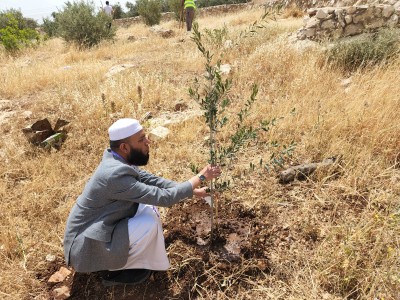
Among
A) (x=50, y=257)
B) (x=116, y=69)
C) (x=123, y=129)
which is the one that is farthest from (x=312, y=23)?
(x=50, y=257)

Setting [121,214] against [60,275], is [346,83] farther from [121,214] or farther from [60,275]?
[60,275]

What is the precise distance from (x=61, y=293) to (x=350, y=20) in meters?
6.33

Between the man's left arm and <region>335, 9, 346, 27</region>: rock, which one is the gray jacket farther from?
<region>335, 9, 346, 27</region>: rock

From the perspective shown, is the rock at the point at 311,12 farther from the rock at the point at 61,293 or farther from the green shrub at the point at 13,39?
the green shrub at the point at 13,39

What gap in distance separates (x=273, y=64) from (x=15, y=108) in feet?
14.4

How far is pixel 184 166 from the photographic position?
3299 millimetres

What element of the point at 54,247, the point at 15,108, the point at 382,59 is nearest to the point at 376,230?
the point at 54,247

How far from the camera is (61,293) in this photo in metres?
2.09

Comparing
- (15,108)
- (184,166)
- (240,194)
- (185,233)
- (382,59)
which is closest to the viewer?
(185,233)

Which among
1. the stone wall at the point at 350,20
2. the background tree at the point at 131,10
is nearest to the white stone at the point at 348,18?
the stone wall at the point at 350,20

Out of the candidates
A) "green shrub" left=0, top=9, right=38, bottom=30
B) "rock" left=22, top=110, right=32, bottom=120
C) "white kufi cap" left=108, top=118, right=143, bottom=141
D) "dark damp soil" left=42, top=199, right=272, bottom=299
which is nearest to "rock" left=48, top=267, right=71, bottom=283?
"dark damp soil" left=42, top=199, right=272, bottom=299

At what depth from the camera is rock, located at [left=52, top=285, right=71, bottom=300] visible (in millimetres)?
2070

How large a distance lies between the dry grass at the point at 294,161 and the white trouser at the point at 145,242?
61cm

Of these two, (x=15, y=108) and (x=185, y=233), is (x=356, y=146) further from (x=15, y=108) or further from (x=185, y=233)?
(x=15, y=108)
